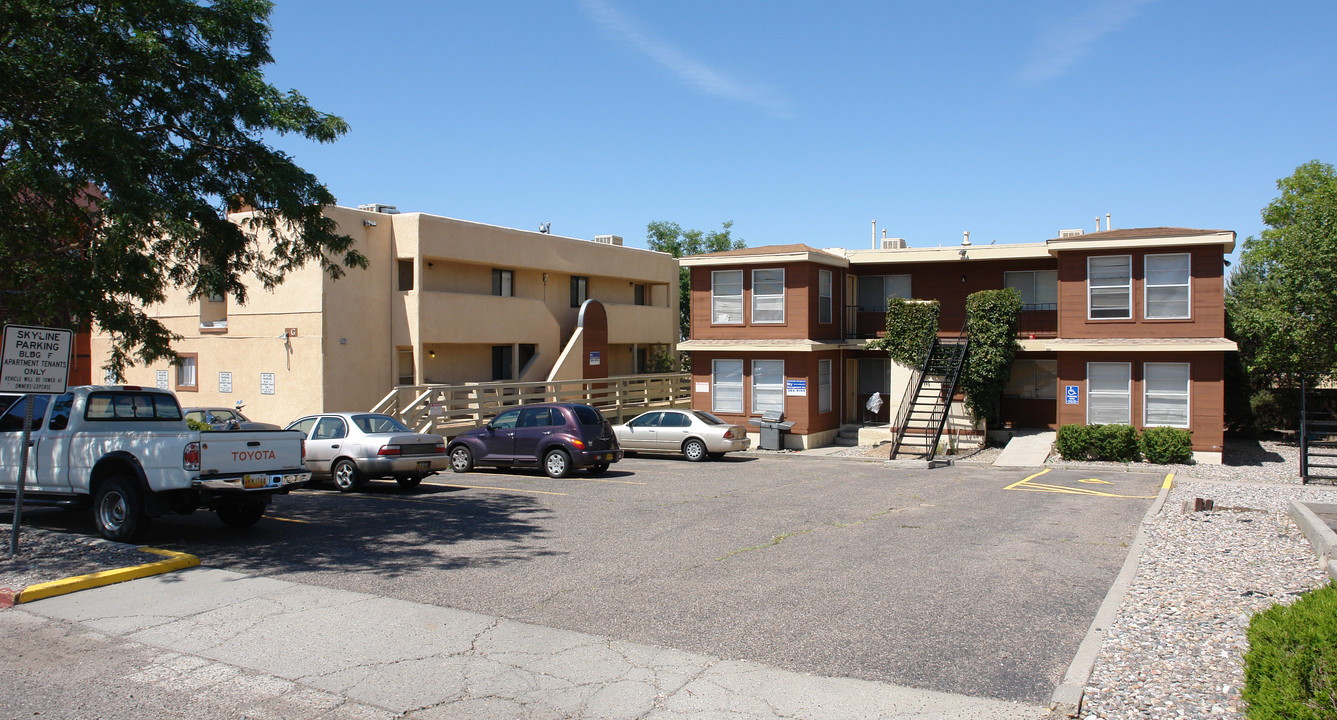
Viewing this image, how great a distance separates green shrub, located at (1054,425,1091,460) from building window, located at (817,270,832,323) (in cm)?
771

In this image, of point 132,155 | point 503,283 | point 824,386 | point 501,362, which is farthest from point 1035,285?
point 132,155

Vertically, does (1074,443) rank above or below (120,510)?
below

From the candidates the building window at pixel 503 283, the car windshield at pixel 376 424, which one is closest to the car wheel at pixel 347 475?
the car windshield at pixel 376 424

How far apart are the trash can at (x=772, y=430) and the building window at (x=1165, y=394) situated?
360 inches

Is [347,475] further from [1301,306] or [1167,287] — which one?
[1301,306]

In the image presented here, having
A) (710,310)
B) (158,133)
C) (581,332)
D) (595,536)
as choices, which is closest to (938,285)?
(710,310)

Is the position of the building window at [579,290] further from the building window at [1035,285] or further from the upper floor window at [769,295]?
the building window at [1035,285]

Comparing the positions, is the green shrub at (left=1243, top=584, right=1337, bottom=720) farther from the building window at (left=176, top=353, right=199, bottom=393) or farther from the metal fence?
the building window at (left=176, top=353, right=199, bottom=393)

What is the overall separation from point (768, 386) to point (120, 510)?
1825 cm

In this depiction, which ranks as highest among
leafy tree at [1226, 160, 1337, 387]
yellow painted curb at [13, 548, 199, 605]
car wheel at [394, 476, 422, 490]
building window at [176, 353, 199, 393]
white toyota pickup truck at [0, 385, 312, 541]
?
leafy tree at [1226, 160, 1337, 387]

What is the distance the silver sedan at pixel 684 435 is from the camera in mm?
22562

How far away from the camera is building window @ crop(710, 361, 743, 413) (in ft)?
88.7

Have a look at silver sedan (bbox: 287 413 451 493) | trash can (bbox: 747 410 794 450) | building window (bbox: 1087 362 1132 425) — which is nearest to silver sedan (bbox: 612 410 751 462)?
trash can (bbox: 747 410 794 450)

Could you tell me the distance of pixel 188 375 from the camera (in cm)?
2775
